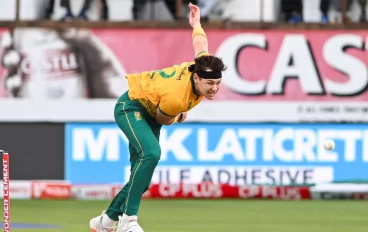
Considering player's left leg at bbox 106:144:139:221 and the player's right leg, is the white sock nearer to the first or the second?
player's left leg at bbox 106:144:139:221

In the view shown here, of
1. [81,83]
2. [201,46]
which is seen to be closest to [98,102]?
[81,83]

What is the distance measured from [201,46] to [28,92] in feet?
25.7

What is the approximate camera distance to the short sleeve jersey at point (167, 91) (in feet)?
25.3

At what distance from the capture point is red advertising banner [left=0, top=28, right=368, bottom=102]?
15594 mm

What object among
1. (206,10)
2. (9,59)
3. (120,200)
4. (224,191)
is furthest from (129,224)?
(206,10)

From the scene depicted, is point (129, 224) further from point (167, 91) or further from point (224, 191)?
point (224, 191)

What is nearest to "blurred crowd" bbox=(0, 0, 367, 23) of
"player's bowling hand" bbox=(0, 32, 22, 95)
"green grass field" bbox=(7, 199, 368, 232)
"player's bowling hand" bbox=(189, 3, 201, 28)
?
"player's bowling hand" bbox=(0, 32, 22, 95)

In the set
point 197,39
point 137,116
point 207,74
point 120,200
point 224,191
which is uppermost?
point 197,39

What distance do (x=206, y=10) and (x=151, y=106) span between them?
8796 mm

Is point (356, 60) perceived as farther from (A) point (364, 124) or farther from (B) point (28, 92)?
(B) point (28, 92)

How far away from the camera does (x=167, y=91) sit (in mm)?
7742

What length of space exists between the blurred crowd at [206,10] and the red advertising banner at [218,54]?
0.75 metres

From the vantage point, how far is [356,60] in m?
15.7

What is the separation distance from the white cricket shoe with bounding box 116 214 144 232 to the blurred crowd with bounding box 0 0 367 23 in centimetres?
868
